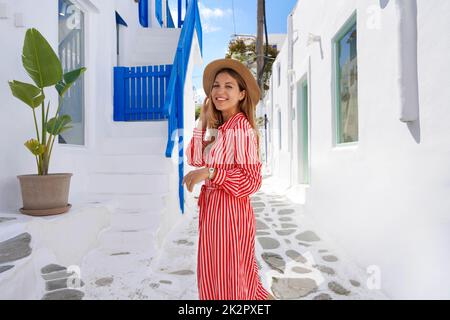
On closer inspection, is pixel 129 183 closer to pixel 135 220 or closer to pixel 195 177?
pixel 135 220

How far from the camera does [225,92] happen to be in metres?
1.46

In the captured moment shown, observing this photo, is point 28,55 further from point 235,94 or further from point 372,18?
point 372,18

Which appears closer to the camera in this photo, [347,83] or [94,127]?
[347,83]

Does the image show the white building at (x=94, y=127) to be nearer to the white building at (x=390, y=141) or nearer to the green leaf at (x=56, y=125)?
the green leaf at (x=56, y=125)

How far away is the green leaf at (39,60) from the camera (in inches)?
100

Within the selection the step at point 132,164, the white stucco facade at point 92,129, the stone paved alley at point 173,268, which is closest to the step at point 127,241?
the stone paved alley at point 173,268

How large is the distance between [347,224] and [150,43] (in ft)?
17.8

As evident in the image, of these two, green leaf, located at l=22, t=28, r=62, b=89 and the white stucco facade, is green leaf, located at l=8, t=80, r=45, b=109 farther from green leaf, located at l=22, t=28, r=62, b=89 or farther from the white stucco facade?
the white stucco facade

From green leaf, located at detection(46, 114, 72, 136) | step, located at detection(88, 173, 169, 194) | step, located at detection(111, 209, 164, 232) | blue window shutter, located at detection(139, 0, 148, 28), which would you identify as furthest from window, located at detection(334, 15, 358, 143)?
blue window shutter, located at detection(139, 0, 148, 28)

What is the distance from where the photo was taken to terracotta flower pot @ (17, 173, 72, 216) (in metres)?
2.55

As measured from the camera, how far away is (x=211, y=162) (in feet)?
4.57

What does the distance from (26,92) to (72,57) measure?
1.88 metres

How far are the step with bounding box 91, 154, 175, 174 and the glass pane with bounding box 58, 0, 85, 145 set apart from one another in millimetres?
445

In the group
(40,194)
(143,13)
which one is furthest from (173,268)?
(143,13)
